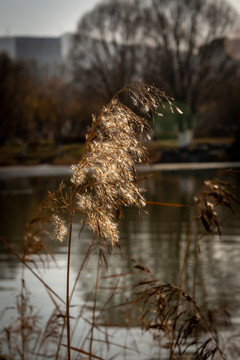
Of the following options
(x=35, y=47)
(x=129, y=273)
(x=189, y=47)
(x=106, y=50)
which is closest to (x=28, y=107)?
(x=106, y=50)

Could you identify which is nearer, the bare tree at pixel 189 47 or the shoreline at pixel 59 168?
the shoreline at pixel 59 168

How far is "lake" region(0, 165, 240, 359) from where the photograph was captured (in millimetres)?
4027

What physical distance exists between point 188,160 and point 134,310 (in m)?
27.4

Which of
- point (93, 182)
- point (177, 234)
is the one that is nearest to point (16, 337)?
point (93, 182)

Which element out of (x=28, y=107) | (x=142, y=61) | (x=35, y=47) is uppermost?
(x=35, y=47)

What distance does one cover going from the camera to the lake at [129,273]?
4.03 meters

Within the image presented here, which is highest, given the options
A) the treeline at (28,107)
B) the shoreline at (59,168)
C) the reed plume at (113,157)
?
the treeline at (28,107)

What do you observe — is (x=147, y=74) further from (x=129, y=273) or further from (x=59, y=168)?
(x=129, y=273)

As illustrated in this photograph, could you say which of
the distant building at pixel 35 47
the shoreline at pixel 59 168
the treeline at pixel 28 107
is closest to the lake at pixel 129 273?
the shoreline at pixel 59 168

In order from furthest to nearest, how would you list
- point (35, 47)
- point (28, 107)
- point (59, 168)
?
point (35, 47)
point (28, 107)
point (59, 168)

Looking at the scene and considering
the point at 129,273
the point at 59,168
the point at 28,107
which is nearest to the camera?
the point at 129,273

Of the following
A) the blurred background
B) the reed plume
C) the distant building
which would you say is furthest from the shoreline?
the distant building

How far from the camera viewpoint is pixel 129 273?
296 cm

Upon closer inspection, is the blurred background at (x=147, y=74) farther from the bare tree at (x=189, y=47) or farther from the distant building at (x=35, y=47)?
the distant building at (x=35, y=47)
